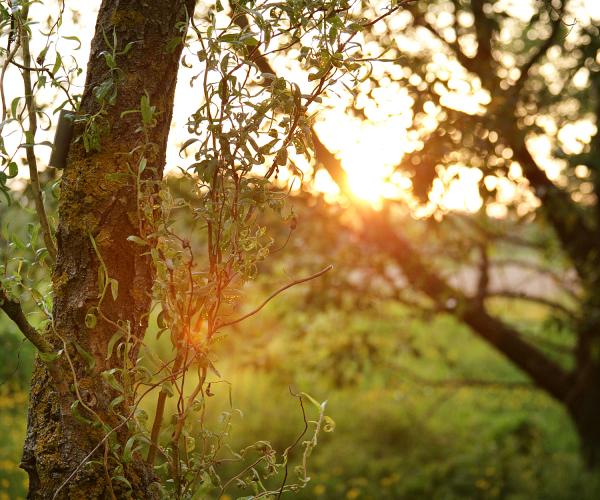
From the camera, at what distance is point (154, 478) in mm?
1470

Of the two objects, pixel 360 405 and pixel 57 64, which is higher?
pixel 57 64

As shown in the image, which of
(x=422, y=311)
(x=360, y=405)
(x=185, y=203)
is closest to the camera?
(x=185, y=203)

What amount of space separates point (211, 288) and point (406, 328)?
4.95 meters

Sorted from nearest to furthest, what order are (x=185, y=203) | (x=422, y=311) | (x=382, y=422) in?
(x=185, y=203)
(x=422, y=311)
(x=382, y=422)

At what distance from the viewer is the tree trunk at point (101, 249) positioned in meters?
1.40

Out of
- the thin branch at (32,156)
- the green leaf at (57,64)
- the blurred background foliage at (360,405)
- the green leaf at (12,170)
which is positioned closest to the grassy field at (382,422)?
the blurred background foliage at (360,405)

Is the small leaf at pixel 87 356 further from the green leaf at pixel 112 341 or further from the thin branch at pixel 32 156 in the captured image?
the thin branch at pixel 32 156

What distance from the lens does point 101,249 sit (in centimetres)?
142

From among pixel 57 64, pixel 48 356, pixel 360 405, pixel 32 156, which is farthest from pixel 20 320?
Answer: pixel 360 405

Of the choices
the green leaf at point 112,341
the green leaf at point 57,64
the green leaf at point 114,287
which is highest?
the green leaf at point 57,64

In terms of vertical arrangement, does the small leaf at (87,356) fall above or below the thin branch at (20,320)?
below

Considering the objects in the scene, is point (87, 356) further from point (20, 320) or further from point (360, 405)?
point (360, 405)

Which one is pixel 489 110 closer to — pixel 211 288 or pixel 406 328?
pixel 211 288

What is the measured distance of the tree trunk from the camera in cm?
140
